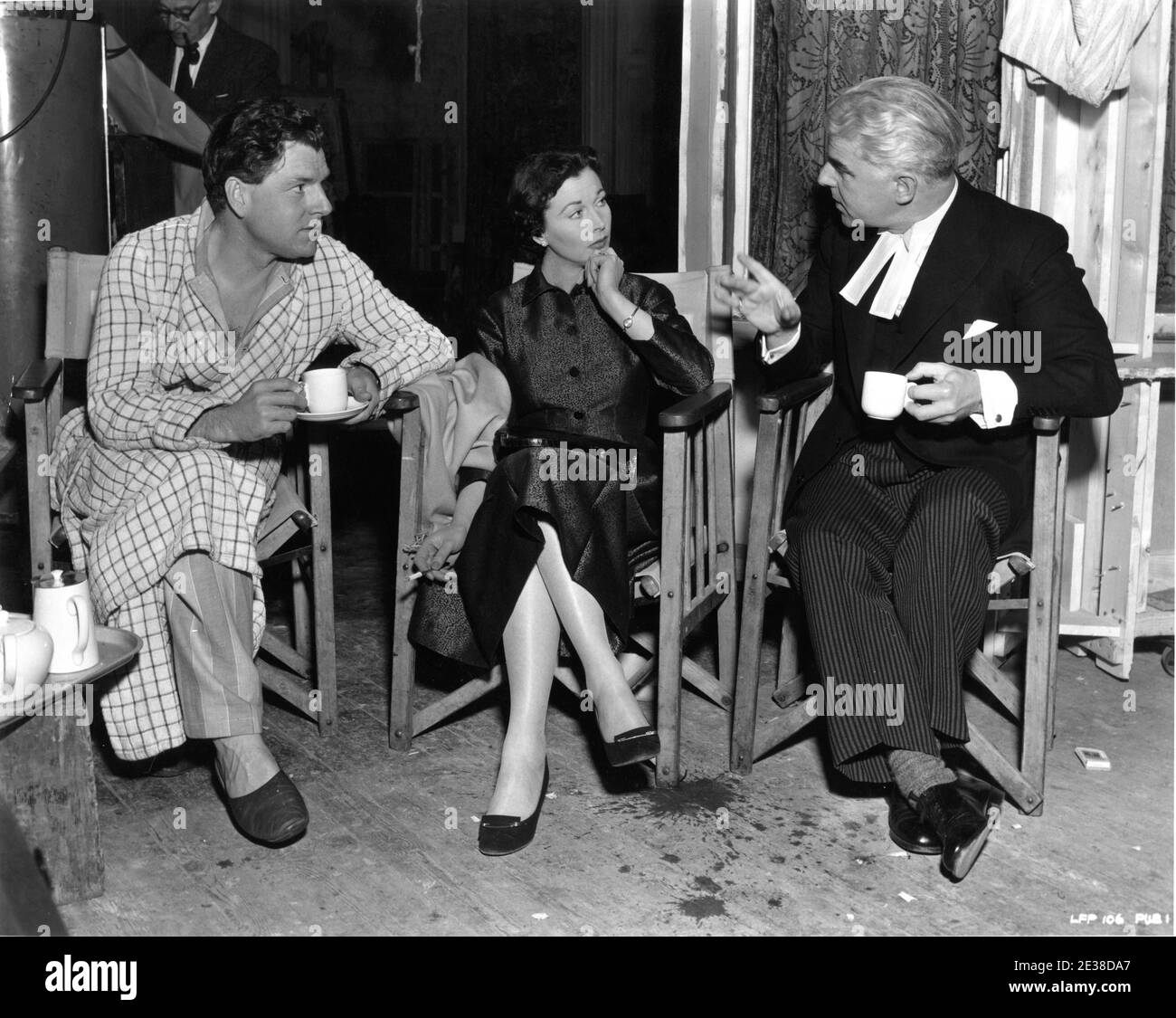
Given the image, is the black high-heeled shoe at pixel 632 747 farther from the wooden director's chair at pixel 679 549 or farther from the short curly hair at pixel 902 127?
the short curly hair at pixel 902 127

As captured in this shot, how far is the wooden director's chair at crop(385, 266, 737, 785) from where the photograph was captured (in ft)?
8.80

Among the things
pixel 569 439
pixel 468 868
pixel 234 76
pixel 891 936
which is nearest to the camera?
pixel 891 936

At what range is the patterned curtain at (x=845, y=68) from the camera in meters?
3.25

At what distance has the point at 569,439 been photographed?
2.88 meters

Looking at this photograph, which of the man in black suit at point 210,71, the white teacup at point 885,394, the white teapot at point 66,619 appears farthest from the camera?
the man in black suit at point 210,71

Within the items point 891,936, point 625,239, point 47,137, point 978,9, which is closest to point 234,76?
point 47,137

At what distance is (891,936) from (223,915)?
113 cm

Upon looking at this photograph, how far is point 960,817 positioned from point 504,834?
836mm

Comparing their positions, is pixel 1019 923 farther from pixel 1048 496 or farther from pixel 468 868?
pixel 468 868

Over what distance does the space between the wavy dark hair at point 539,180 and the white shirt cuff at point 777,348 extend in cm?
52

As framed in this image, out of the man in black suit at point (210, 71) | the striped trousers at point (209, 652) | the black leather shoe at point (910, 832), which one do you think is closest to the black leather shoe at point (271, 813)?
the striped trousers at point (209, 652)

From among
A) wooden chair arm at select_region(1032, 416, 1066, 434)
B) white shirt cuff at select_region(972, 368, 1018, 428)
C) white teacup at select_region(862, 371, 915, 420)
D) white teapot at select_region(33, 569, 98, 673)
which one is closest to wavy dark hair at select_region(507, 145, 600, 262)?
white teacup at select_region(862, 371, 915, 420)
